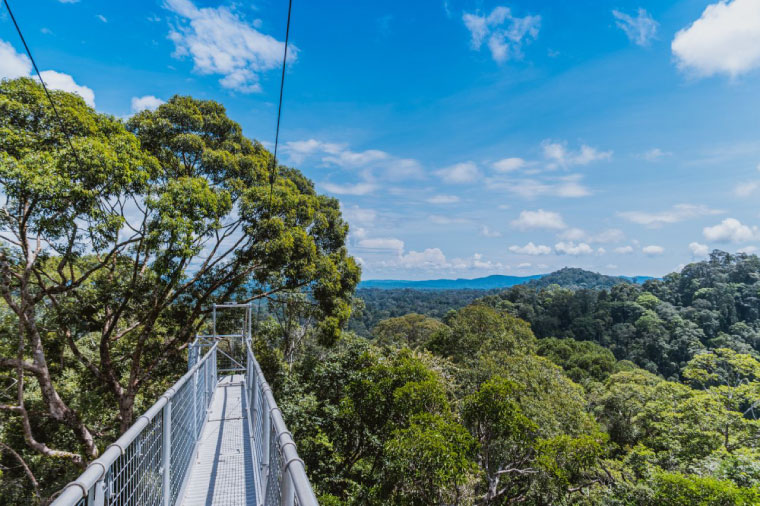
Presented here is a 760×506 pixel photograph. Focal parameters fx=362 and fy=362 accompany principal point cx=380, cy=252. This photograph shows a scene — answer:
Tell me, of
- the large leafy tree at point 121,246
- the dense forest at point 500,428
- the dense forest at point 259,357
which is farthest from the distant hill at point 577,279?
the large leafy tree at point 121,246

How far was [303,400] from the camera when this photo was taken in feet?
32.3

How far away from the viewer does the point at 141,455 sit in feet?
6.11

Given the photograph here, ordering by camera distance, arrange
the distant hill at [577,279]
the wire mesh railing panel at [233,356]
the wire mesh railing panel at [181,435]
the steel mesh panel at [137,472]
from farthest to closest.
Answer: the distant hill at [577,279] < the wire mesh railing panel at [233,356] < the wire mesh railing panel at [181,435] < the steel mesh panel at [137,472]

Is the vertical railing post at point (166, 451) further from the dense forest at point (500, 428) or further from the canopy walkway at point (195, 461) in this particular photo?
the dense forest at point (500, 428)

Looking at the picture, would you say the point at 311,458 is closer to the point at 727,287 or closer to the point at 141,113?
the point at 141,113

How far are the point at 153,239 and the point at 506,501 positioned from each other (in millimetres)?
11084

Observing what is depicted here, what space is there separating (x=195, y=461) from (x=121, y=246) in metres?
6.11

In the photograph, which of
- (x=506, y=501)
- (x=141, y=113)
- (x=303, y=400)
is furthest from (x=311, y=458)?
(x=141, y=113)

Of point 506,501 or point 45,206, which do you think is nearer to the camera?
point 45,206

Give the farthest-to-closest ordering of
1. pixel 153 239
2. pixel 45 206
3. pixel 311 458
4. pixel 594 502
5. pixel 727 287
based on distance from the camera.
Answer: pixel 727 287 → pixel 311 458 → pixel 594 502 → pixel 153 239 → pixel 45 206

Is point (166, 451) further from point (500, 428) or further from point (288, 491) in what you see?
point (500, 428)

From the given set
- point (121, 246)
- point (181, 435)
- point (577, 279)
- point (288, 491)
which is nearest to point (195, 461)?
point (181, 435)

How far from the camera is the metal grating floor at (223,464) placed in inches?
105

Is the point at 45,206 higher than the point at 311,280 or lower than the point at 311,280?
higher
